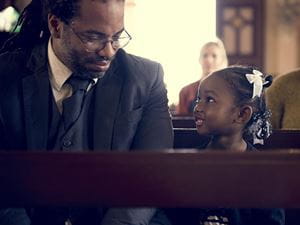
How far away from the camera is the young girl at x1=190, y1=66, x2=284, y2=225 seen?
2.20 metres

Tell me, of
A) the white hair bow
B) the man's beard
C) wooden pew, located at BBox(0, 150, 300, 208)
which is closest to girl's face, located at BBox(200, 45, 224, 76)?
the white hair bow

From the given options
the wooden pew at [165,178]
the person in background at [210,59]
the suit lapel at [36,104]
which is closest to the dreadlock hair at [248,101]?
the suit lapel at [36,104]

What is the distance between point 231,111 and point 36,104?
2.30 feet

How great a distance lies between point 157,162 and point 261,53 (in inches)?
357

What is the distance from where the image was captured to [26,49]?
1991 millimetres

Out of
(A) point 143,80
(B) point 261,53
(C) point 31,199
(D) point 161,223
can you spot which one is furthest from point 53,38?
(B) point 261,53

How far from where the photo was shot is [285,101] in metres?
2.70

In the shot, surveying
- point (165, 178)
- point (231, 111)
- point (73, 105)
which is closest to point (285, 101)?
point (231, 111)

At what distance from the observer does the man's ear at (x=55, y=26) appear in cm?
192

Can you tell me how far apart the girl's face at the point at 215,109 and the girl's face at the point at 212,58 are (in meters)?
3.29

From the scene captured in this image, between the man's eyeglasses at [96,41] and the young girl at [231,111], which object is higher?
the man's eyeglasses at [96,41]

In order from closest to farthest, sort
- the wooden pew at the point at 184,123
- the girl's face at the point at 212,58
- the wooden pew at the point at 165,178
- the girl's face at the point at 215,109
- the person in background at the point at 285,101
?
1. the wooden pew at the point at 165,178
2. the girl's face at the point at 215,109
3. the person in background at the point at 285,101
4. the wooden pew at the point at 184,123
5. the girl's face at the point at 212,58

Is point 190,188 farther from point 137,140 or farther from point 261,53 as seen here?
point 261,53

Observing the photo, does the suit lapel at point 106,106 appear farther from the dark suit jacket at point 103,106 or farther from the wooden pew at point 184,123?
the wooden pew at point 184,123
